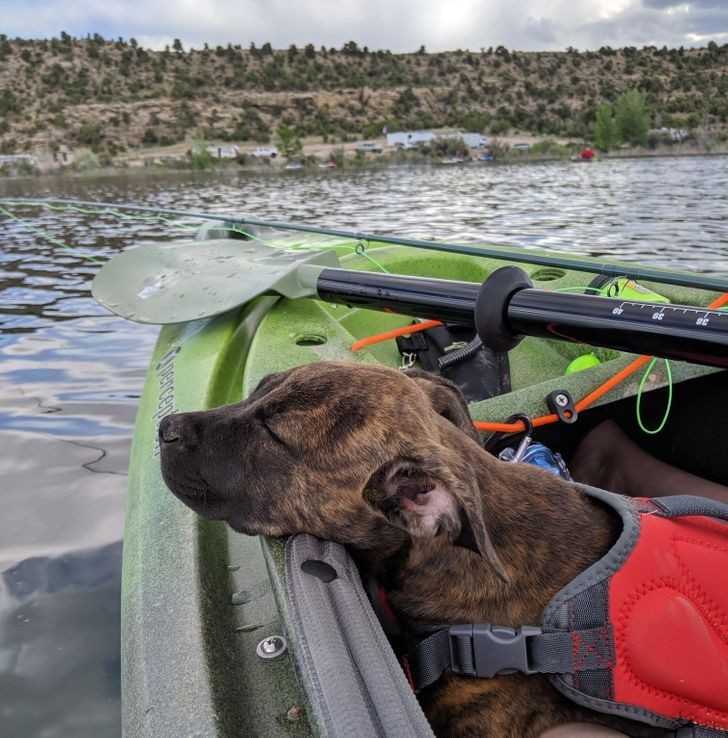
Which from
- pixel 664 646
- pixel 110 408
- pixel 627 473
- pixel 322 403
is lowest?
pixel 110 408

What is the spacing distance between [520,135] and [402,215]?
69.8 m

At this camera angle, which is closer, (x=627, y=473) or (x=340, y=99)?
(x=627, y=473)

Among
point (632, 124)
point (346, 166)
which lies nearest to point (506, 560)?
point (346, 166)

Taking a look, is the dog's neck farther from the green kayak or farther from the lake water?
the lake water

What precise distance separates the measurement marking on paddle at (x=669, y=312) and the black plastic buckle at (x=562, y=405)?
0.70 metres

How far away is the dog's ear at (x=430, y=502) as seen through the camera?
1783 mm

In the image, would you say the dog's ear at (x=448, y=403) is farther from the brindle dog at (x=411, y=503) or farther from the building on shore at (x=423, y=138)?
the building on shore at (x=423, y=138)

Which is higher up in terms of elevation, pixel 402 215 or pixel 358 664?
pixel 358 664

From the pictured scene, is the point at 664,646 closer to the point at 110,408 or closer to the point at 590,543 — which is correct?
the point at 590,543

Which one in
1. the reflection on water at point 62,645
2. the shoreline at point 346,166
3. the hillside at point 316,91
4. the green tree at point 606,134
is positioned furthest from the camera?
the hillside at point 316,91

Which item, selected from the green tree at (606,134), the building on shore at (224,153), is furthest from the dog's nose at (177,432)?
the green tree at (606,134)

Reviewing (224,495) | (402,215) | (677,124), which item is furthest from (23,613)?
(677,124)

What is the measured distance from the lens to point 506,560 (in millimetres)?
1984

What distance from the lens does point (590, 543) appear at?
209 cm
